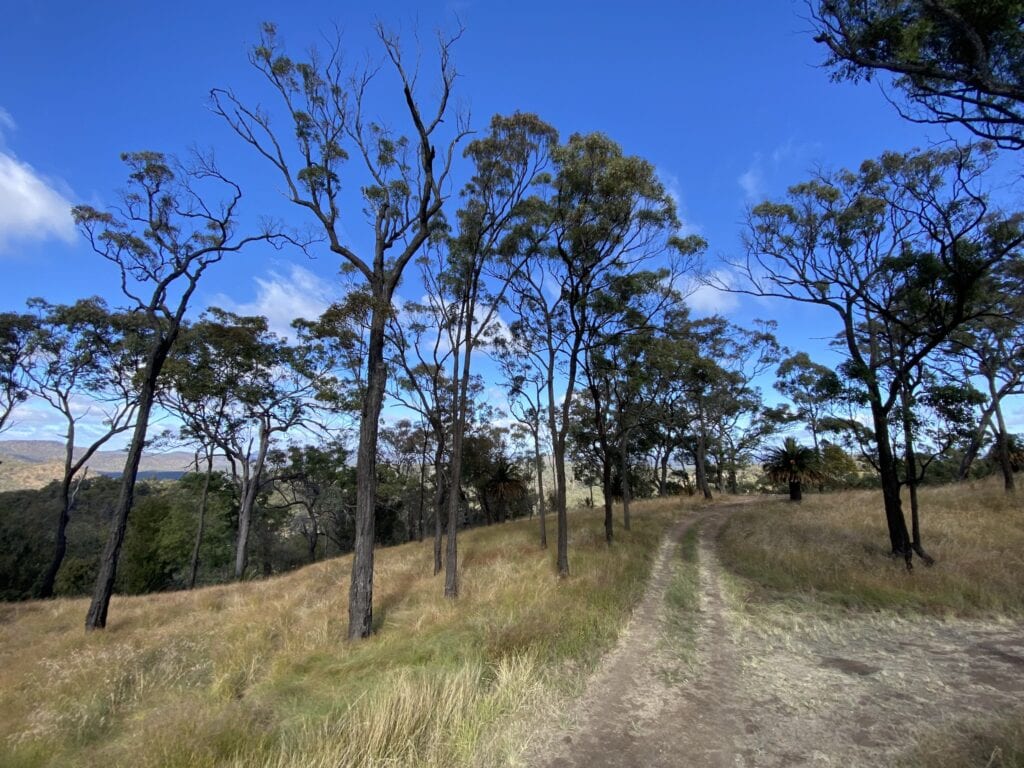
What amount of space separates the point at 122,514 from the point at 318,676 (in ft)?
30.0

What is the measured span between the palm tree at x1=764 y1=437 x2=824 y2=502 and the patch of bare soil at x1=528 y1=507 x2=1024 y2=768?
853 inches

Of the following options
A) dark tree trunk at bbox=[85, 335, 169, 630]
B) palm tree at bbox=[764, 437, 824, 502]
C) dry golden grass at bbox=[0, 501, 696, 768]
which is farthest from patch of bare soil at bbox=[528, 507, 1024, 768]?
palm tree at bbox=[764, 437, 824, 502]

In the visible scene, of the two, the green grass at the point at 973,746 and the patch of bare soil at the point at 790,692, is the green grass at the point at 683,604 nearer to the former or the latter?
the patch of bare soil at the point at 790,692

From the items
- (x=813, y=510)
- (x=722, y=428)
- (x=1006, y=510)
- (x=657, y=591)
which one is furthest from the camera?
(x=722, y=428)

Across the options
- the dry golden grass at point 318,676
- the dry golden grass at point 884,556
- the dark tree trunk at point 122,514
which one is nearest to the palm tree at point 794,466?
the dry golden grass at point 884,556

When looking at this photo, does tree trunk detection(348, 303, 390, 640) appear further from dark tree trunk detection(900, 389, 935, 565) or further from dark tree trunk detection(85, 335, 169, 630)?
dark tree trunk detection(900, 389, 935, 565)

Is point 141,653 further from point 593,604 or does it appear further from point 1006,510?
point 1006,510

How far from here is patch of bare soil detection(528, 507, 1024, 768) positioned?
13.8 ft

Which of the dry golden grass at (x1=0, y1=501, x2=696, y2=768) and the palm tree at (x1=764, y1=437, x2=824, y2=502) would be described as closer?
the dry golden grass at (x1=0, y1=501, x2=696, y2=768)

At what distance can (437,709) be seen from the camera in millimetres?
4727

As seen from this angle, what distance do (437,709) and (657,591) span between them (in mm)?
7243

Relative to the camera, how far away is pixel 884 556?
12.1 m

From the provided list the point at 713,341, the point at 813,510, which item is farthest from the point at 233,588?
the point at 713,341

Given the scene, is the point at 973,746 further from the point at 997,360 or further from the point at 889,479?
the point at 997,360
